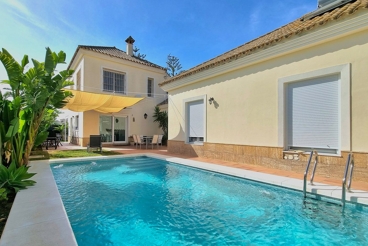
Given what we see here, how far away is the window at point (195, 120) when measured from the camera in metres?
16.2

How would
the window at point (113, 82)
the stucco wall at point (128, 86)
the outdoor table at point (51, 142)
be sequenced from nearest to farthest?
1. the outdoor table at point (51, 142)
2. the stucco wall at point (128, 86)
3. the window at point (113, 82)

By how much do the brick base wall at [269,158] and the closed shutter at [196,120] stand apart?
87 cm

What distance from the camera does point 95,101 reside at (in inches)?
780

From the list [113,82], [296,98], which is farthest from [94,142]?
[296,98]

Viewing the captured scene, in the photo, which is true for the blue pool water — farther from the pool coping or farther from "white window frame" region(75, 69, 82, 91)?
"white window frame" region(75, 69, 82, 91)

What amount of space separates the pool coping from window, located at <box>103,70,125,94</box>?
1722 cm

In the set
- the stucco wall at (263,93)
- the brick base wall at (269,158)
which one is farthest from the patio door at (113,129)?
the stucco wall at (263,93)

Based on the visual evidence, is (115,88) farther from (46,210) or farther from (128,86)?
(46,210)

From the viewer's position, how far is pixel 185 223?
5.70 metres

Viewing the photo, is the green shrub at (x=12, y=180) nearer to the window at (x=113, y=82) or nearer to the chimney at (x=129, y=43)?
the window at (x=113, y=82)

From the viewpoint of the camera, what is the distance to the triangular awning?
18.4 meters

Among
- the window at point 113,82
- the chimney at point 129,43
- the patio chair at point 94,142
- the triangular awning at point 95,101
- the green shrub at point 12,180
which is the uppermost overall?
the chimney at point 129,43

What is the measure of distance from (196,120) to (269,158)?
7004mm

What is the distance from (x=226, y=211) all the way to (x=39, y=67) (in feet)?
31.5
